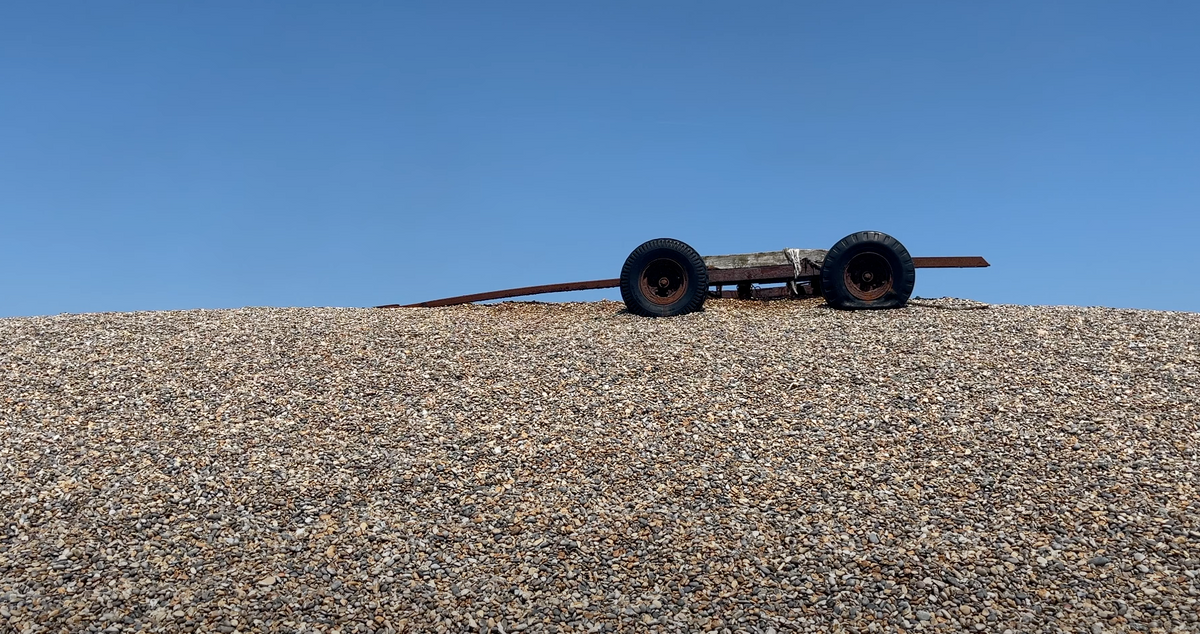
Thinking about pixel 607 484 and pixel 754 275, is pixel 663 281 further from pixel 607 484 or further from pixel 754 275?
pixel 607 484

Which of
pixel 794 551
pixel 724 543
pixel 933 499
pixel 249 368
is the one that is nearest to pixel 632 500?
pixel 724 543

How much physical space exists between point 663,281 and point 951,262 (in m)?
5.09

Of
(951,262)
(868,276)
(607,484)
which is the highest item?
(951,262)

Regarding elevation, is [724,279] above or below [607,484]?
above

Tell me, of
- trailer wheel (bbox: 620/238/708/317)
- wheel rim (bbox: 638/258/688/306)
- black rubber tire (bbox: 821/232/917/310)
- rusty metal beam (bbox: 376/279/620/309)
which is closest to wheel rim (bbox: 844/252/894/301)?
black rubber tire (bbox: 821/232/917/310)

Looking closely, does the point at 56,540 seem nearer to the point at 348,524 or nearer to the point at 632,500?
the point at 348,524

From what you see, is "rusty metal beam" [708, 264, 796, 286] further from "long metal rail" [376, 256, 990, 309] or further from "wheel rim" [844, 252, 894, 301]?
"wheel rim" [844, 252, 894, 301]

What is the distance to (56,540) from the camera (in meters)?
7.53

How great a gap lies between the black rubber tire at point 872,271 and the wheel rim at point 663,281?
7.25 ft

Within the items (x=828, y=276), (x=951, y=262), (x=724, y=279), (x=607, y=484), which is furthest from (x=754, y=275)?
(x=607, y=484)

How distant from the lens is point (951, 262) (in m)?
15.7

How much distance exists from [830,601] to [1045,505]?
95.6 inches

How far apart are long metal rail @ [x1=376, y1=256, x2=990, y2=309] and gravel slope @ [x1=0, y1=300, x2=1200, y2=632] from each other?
3442mm

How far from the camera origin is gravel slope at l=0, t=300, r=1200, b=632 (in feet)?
21.7
